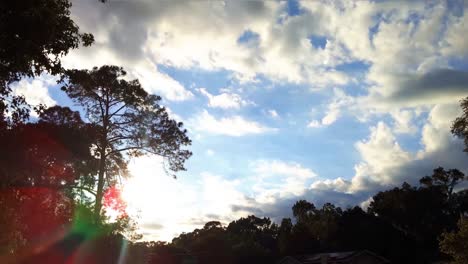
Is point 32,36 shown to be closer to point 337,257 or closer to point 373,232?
point 337,257

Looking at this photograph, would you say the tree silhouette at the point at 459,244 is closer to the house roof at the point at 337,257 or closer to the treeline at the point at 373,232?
the house roof at the point at 337,257

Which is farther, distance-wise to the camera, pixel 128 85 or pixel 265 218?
pixel 265 218

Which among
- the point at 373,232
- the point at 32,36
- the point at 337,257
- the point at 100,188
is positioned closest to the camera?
the point at 32,36

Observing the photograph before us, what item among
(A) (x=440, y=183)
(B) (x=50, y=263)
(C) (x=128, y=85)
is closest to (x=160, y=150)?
(C) (x=128, y=85)

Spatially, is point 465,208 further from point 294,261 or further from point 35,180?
point 35,180

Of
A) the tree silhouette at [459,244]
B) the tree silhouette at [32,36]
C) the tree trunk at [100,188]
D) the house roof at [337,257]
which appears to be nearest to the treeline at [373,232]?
the house roof at [337,257]

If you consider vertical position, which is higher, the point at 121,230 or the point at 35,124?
the point at 35,124

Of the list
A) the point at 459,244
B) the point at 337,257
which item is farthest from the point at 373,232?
the point at 459,244

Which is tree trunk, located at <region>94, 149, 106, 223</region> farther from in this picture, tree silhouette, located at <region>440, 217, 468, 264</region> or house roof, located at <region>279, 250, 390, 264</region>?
house roof, located at <region>279, 250, 390, 264</region>

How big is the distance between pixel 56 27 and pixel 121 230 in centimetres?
2574

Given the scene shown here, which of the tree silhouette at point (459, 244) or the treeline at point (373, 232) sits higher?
the treeline at point (373, 232)

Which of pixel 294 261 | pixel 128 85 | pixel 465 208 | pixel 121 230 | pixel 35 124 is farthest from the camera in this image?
pixel 465 208

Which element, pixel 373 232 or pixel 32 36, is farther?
pixel 373 232

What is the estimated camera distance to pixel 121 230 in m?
33.9
